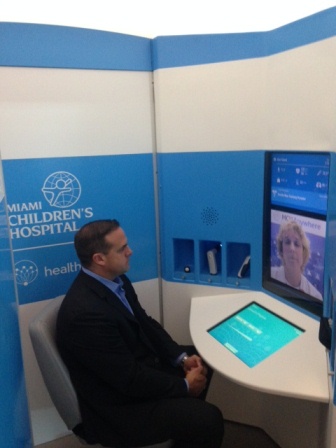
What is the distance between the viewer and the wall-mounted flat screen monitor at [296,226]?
1.82 metres

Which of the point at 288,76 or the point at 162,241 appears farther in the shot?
the point at 162,241

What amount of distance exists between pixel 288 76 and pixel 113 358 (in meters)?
1.47

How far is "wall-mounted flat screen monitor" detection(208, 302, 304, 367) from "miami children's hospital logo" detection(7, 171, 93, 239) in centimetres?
94

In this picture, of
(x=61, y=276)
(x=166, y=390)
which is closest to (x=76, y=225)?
(x=61, y=276)

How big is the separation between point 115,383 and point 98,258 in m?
0.54

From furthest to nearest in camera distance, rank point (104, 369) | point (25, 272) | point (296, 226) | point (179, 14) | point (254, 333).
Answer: point (179, 14) < point (25, 272) < point (296, 226) < point (254, 333) < point (104, 369)

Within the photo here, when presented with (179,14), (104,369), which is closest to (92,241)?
(104,369)

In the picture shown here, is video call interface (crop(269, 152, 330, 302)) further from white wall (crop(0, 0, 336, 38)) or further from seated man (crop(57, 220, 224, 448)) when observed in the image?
white wall (crop(0, 0, 336, 38))

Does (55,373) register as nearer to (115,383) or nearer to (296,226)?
(115,383)

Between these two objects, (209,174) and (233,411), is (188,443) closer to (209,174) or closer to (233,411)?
(233,411)

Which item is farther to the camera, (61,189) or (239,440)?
(239,440)

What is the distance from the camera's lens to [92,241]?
1.84 metres

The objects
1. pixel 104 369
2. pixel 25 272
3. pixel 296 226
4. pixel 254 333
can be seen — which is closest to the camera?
pixel 104 369

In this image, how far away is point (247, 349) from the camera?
68.2 inches
